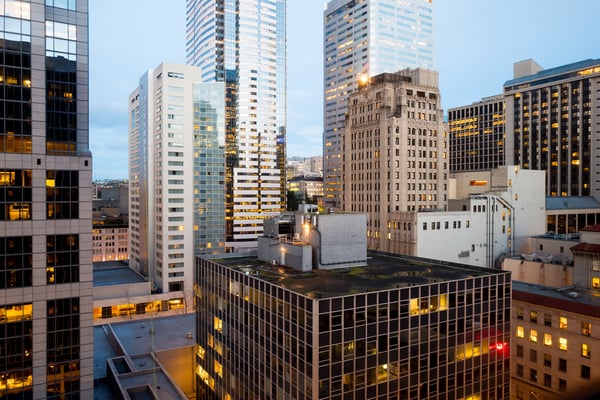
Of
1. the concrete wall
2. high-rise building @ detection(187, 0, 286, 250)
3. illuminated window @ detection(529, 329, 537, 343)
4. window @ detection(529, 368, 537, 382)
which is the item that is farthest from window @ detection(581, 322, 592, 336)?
high-rise building @ detection(187, 0, 286, 250)

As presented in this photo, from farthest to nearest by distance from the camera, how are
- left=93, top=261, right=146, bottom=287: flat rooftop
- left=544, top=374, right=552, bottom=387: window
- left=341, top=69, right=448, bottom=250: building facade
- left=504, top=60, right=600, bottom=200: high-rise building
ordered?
left=504, top=60, right=600, bottom=200: high-rise building → left=93, top=261, right=146, bottom=287: flat rooftop → left=341, top=69, right=448, bottom=250: building facade → left=544, top=374, right=552, bottom=387: window

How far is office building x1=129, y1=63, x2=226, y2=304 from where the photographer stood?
5172 inches

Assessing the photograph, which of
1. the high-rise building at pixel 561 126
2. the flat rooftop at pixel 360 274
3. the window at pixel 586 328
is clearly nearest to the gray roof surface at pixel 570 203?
the high-rise building at pixel 561 126

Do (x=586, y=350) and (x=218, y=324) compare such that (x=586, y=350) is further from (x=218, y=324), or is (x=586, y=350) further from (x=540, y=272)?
(x=218, y=324)

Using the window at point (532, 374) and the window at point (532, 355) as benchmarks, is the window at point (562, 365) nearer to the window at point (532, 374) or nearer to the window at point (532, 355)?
the window at point (532, 355)

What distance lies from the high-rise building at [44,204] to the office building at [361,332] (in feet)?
57.7

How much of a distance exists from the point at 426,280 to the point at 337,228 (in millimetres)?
14102

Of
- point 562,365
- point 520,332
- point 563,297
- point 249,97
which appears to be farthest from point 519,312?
point 249,97

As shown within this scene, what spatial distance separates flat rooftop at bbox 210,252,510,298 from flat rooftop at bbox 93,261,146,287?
225ft

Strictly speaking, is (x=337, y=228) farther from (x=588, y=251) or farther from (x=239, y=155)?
(x=239, y=155)

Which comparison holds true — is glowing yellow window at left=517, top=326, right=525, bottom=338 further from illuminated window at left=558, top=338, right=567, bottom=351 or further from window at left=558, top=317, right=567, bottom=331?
window at left=558, top=317, right=567, bottom=331

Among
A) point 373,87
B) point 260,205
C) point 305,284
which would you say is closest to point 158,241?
point 260,205

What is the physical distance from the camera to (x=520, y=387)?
65812 millimetres

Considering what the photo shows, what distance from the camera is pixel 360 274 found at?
55.1 meters
